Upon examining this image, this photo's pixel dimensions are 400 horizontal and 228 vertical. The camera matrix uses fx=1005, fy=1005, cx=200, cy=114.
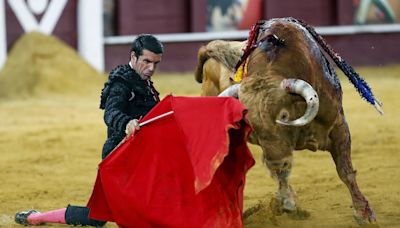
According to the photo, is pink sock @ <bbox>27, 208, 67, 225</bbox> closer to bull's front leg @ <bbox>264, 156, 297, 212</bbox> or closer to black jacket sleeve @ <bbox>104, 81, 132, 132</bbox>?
black jacket sleeve @ <bbox>104, 81, 132, 132</bbox>

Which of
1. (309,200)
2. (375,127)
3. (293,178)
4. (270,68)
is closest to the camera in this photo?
(270,68)

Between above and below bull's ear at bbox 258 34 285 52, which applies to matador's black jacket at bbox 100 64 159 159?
below

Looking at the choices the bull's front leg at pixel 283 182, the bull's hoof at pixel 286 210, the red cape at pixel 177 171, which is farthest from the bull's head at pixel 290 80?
the bull's hoof at pixel 286 210

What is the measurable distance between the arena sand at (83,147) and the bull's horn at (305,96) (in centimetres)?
69

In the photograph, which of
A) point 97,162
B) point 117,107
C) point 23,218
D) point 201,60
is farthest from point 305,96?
point 97,162

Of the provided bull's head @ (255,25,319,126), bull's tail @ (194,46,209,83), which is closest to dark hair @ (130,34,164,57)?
bull's head @ (255,25,319,126)

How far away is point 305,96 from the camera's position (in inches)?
156

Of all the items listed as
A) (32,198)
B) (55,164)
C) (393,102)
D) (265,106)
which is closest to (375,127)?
(393,102)

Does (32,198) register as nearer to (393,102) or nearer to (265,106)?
(265,106)

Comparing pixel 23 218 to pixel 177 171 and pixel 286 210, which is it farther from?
pixel 286 210

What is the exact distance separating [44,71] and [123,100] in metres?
6.15

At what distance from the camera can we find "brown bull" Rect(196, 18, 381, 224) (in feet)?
13.2

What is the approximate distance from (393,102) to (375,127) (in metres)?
1.13

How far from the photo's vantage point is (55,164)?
6504 millimetres
